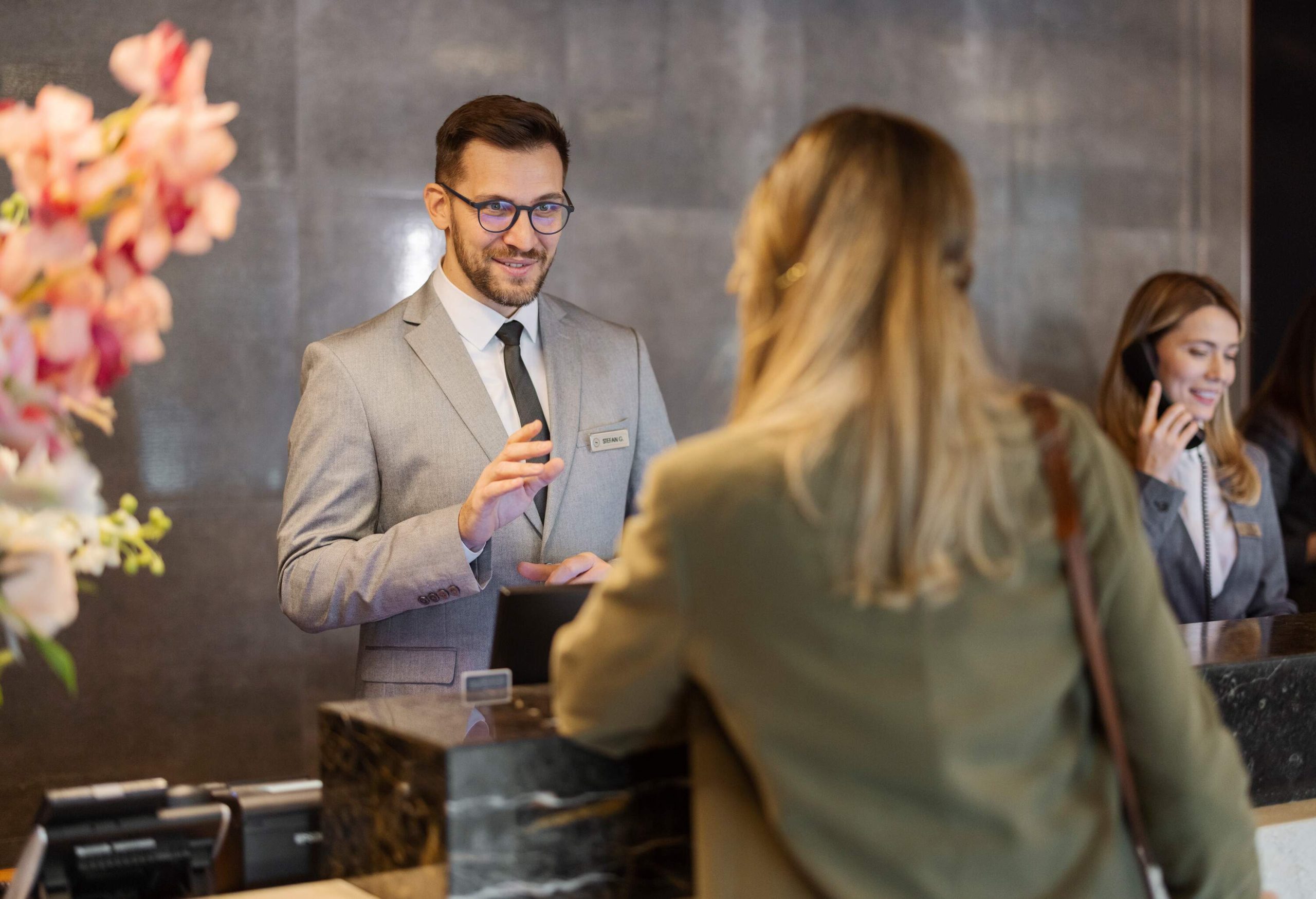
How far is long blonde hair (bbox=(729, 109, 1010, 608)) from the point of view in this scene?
115cm

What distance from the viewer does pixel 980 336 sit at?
1.33m

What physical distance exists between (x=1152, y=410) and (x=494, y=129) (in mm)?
2014

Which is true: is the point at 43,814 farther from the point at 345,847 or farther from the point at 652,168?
the point at 652,168

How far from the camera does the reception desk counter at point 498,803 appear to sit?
4.72ft

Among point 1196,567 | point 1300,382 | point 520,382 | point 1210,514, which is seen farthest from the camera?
point 1300,382

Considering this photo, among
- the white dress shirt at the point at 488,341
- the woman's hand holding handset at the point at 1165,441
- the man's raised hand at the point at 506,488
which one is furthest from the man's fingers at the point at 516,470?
the woman's hand holding handset at the point at 1165,441

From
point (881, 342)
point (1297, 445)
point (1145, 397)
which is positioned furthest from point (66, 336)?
point (1297, 445)

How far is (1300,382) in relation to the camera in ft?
13.8

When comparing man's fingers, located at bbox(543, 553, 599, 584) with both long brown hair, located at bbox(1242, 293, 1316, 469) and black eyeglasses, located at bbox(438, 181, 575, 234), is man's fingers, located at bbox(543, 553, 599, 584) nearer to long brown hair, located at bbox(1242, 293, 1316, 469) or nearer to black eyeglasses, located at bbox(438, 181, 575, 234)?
black eyeglasses, located at bbox(438, 181, 575, 234)

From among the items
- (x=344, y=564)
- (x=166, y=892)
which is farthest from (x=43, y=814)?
(x=344, y=564)

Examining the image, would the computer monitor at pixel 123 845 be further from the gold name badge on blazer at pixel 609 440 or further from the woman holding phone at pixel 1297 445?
the woman holding phone at pixel 1297 445

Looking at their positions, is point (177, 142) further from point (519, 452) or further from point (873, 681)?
point (519, 452)

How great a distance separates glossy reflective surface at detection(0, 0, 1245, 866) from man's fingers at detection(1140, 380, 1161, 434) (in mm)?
773

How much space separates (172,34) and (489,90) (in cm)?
A: 324
